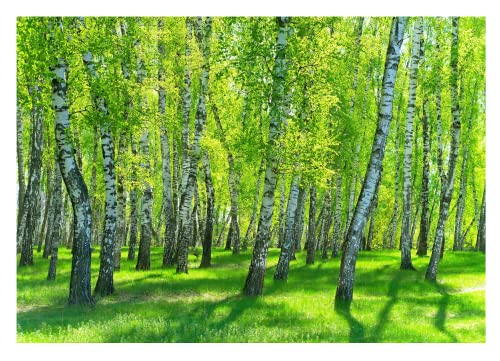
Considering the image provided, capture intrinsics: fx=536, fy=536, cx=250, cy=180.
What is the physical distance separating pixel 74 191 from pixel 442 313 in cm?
1014

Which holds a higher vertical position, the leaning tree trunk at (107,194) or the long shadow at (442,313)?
the leaning tree trunk at (107,194)

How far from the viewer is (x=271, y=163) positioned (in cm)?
1492

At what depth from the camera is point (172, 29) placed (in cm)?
2236

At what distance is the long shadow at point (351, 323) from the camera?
11.6 metres

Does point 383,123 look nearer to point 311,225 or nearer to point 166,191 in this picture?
point 311,225

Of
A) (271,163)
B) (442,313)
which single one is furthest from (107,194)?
(442,313)

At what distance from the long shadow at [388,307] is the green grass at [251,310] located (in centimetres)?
3

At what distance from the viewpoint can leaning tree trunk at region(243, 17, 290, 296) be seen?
14.3 meters

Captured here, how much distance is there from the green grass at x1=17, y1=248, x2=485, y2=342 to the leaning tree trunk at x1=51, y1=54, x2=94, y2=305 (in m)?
0.65

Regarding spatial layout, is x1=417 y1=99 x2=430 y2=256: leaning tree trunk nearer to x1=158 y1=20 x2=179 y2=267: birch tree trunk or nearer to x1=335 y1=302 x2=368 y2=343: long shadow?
x1=335 y1=302 x2=368 y2=343: long shadow

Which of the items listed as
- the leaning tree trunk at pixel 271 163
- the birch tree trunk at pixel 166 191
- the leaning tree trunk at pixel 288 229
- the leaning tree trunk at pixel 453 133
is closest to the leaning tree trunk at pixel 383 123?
the leaning tree trunk at pixel 271 163

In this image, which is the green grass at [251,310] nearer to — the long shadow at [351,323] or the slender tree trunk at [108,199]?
the long shadow at [351,323]

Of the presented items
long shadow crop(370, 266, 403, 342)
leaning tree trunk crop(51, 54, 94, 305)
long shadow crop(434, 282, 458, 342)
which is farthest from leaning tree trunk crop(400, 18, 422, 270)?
leaning tree trunk crop(51, 54, 94, 305)
